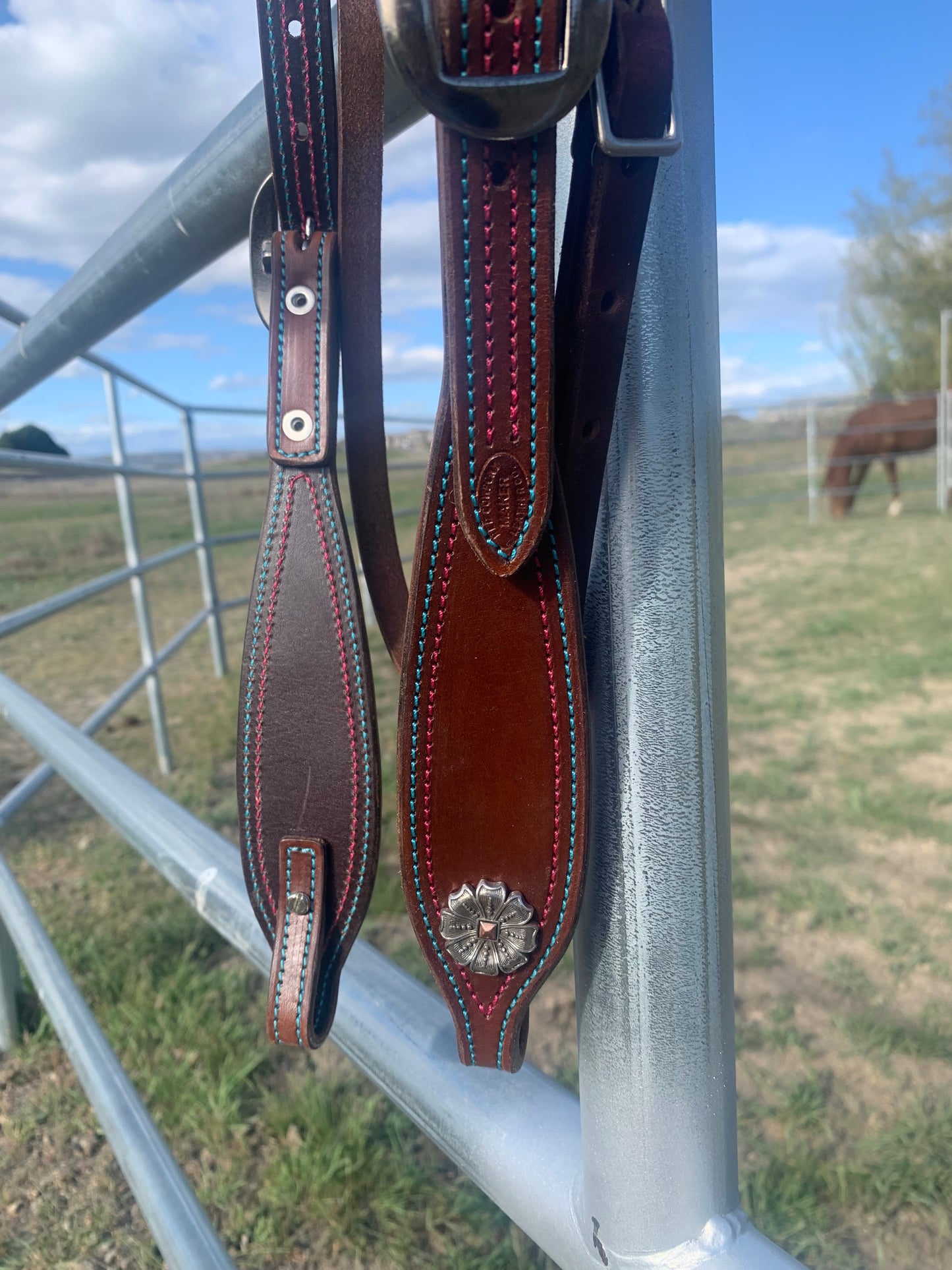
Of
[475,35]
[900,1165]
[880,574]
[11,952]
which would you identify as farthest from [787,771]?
[880,574]

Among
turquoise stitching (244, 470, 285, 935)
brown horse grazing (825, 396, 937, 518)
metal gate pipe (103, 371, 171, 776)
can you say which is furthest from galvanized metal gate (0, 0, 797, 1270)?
brown horse grazing (825, 396, 937, 518)

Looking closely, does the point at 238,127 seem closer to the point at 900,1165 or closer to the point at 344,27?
the point at 344,27

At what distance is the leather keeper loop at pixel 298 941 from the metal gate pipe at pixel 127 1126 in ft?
0.96

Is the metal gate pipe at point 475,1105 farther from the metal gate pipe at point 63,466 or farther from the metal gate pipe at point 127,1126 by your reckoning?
the metal gate pipe at point 63,466

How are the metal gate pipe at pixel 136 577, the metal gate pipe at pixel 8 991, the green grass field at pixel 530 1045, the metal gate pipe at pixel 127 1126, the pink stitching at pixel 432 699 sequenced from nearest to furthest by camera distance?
the pink stitching at pixel 432 699 → the metal gate pipe at pixel 127 1126 → the green grass field at pixel 530 1045 → the metal gate pipe at pixel 8 991 → the metal gate pipe at pixel 136 577

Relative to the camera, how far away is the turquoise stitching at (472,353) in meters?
0.26

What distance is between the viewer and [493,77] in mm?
232

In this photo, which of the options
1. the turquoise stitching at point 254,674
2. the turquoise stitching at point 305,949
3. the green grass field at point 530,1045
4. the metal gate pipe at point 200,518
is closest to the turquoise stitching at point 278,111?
A: the turquoise stitching at point 254,674

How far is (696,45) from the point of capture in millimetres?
289

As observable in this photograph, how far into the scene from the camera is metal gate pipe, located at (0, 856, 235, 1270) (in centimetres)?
60

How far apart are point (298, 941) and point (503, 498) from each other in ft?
0.87

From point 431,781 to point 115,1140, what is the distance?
608 mm

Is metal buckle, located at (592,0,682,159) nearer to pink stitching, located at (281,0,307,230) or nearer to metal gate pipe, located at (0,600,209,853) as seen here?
pink stitching, located at (281,0,307,230)

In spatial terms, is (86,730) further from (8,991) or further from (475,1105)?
(475,1105)
